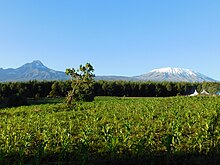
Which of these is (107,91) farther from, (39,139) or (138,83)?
(39,139)

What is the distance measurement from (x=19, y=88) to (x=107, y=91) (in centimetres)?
2308

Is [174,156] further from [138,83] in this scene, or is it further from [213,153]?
[138,83]

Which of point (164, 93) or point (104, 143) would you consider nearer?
point (104, 143)

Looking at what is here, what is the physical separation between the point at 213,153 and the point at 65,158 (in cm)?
533

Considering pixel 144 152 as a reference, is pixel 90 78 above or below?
above

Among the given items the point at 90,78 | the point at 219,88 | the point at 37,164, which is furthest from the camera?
the point at 219,88

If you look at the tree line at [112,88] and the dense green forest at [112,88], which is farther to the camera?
the tree line at [112,88]

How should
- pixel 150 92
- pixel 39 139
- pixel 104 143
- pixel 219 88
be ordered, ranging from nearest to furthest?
pixel 104 143 < pixel 39 139 < pixel 219 88 < pixel 150 92

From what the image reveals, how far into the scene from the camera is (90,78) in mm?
36781

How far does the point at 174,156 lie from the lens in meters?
10.3

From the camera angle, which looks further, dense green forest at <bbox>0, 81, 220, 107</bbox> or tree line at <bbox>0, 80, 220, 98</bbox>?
tree line at <bbox>0, 80, 220, 98</bbox>

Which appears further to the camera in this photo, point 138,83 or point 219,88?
point 138,83

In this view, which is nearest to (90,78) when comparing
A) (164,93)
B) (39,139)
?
(39,139)

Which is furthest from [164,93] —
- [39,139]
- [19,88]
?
[39,139]
